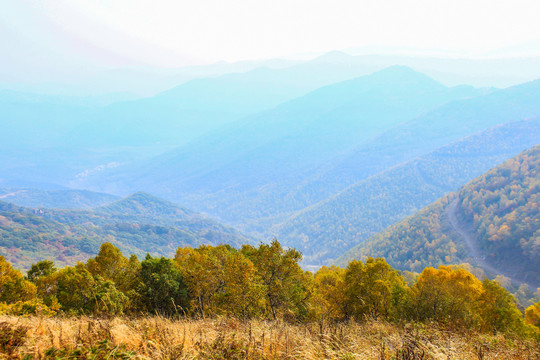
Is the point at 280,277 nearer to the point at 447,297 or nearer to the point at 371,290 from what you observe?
the point at 371,290

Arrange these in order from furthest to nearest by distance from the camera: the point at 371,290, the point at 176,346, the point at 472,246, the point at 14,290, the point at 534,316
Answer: the point at 472,246 < the point at 534,316 < the point at 371,290 < the point at 14,290 < the point at 176,346

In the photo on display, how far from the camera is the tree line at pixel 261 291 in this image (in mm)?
20688

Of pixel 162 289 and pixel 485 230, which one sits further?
pixel 485 230

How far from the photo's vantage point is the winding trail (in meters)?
88.3

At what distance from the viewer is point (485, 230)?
113938 millimetres

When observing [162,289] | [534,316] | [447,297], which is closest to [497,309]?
[447,297]

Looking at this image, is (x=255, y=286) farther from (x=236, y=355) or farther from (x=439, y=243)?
(x=439, y=243)

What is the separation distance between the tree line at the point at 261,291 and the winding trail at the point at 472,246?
77.3 metres

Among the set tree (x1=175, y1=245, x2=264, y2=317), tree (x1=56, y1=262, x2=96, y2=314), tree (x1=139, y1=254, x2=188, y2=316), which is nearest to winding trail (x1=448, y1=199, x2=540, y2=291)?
tree (x1=175, y1=245, x2=264, y2=317)

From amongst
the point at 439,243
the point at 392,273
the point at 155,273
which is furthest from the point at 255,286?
the point at 439,243

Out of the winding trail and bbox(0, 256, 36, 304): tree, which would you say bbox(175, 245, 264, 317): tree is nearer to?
bbox(0, 256, 36, 304): tree

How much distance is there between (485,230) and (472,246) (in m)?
→ 7.60

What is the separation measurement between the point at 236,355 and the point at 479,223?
470 ft

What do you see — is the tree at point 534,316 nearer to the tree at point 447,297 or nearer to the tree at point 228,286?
the tree at point 447,297
